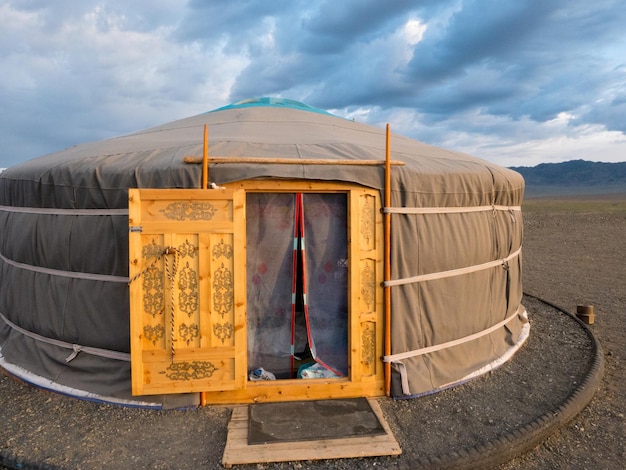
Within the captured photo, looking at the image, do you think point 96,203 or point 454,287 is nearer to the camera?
point 96,203

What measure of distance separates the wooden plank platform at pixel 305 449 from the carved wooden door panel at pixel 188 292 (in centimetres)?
51

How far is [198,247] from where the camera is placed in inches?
137

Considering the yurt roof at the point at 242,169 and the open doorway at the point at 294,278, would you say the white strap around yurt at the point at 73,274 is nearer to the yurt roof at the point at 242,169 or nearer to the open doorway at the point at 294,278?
the yurt roof at the point at 242,169

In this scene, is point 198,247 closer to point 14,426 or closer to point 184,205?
point 184,205

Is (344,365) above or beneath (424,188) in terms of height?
beneath

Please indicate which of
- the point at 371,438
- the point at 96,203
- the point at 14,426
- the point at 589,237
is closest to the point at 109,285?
the point at 96,203

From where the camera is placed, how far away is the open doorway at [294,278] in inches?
152

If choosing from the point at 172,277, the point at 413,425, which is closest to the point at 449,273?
the point at 413,425

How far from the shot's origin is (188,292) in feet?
11.5

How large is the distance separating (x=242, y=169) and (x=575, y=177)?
139069 millimetres

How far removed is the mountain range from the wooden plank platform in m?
115

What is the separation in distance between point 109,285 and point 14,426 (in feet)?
3.74

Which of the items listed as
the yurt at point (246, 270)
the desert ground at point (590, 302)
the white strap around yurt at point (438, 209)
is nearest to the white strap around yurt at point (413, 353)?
the yurt at point (246, 270)

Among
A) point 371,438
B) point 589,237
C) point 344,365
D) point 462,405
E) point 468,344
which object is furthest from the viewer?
point 589,237
